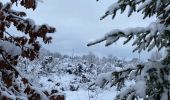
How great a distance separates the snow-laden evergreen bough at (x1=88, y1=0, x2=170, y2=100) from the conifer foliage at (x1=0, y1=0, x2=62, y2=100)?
609 millimetres

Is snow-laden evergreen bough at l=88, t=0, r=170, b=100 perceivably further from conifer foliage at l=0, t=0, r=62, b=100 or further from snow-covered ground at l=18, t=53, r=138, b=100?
snow-covered ground at l=18, t=53, r=138, b=100

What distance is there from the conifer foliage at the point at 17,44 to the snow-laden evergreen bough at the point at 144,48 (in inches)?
24.0

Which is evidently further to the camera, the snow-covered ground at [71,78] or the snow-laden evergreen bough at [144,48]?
the snow-covered ground at [71,78]

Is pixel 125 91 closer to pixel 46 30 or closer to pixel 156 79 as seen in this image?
pixel 156 79

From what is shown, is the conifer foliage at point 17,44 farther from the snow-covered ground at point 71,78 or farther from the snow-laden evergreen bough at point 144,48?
the snow-covered ground at point 71,78

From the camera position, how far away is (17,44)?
14.5ft

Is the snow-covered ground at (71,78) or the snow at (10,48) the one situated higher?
the snow-covered ground at (71,78)

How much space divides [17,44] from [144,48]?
1.61 meters

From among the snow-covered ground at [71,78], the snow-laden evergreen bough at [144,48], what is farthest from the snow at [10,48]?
the snow-covered ground at [71,78]

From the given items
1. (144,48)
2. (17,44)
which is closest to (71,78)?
(144,48)

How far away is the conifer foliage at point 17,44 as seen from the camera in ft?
13.9

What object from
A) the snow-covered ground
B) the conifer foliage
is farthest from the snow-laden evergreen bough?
the snow-covered ground

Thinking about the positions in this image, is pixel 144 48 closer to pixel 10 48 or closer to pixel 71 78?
pixel 10 48

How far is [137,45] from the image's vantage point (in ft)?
17.0
